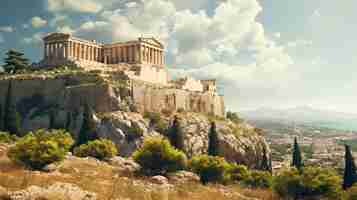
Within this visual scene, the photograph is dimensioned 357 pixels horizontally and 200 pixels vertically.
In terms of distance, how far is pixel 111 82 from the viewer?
58.3 m

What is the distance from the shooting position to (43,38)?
75750 mm

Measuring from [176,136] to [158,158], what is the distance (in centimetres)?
2254

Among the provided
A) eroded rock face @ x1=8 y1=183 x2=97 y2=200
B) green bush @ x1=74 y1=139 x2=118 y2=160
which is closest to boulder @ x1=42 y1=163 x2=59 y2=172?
eroded rock face @ x1=8 y1=183 x2=97 y2=200

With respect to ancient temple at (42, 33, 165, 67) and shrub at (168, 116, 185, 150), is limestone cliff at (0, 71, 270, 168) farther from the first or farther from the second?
ancient temple at (42, 33, 165, 67)

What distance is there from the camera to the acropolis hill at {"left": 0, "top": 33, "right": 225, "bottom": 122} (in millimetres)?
57866

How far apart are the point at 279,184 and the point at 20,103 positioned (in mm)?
47640

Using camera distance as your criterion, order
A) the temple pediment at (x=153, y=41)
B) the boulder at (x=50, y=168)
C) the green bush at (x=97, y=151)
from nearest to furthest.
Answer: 1. the boulder at (x=50, y=168)
2. the green bush at (x=97, y=151)
3. the temple pediment at (x=153, y=41)

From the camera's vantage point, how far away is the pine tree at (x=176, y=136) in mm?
54062

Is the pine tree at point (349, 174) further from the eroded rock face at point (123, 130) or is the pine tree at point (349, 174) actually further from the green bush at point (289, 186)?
the eroded rock face at point (123, 130)

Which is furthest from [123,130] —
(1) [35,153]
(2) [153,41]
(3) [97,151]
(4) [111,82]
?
(2) [153,41]

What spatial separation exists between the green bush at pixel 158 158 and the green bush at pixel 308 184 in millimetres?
8512

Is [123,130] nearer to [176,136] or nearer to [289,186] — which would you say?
[176,136]

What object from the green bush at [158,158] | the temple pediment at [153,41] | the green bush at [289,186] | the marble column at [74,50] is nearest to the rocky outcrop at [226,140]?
the temple pediment at [153,41]

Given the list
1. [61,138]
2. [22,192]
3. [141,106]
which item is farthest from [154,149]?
[141,106]
